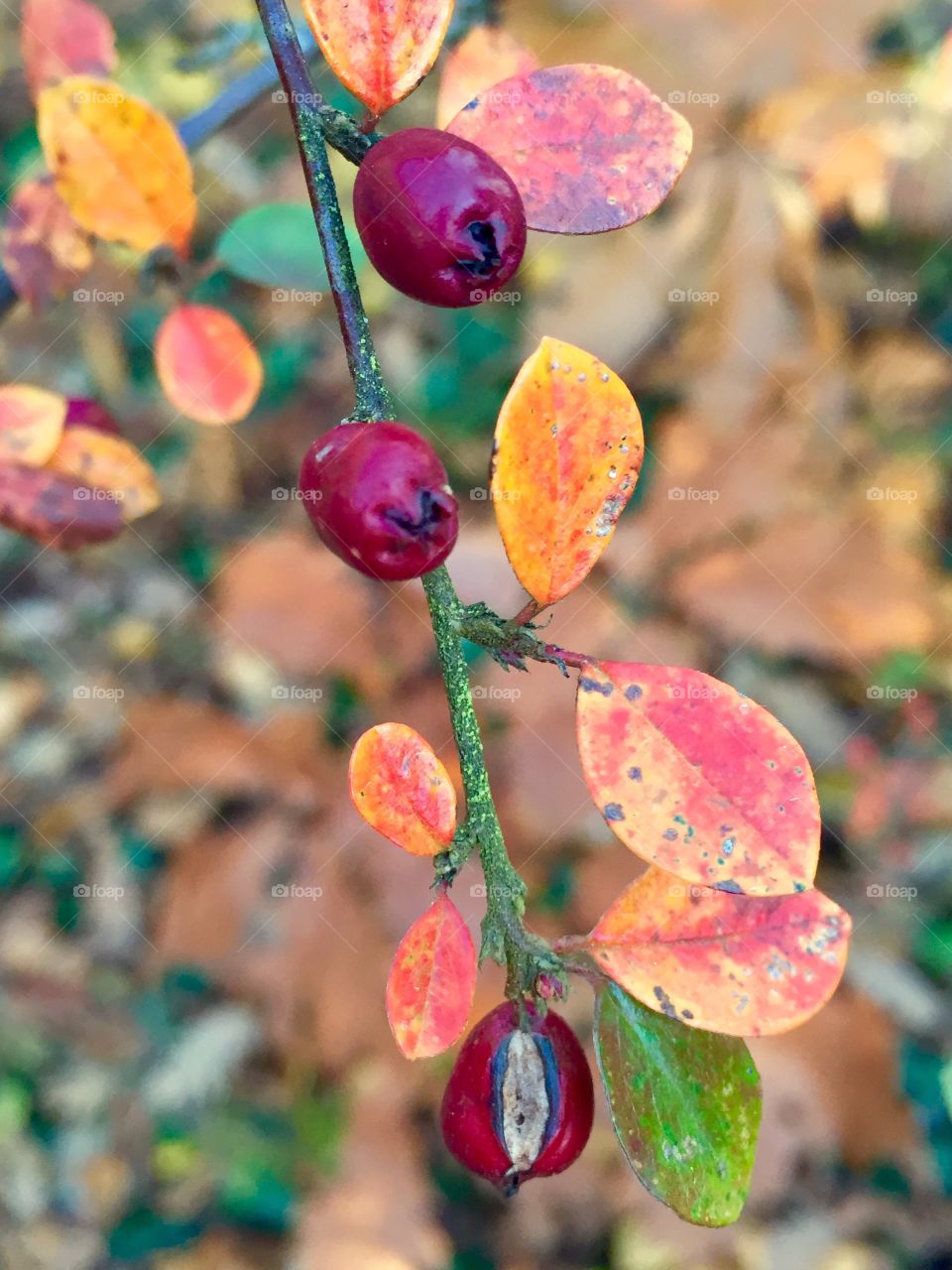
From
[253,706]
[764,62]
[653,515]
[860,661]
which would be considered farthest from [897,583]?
[253,706]

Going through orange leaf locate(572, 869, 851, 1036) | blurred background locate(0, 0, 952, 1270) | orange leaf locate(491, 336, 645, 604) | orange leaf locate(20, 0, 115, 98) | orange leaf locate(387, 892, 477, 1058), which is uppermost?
orange leaf locate(20, 0, 115, 98)

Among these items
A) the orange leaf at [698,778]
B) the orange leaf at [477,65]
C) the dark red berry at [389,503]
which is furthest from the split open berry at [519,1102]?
the orange leaf at [477,65]

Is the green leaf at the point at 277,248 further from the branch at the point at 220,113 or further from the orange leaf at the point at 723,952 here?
the orange leaf at the point at 723,952

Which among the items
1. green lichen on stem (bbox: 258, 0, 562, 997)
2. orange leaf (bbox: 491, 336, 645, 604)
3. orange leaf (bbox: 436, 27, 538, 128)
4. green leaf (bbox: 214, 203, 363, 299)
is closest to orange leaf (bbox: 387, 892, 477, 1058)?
green lichen on stem (bbox: 258, 0, 562, 997)

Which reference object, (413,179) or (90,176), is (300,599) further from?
(413,179)

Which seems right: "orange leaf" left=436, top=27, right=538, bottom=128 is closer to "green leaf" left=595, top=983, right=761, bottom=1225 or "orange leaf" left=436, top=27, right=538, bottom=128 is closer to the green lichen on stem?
the green lichen on stem

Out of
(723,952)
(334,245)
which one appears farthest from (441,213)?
(723,952)

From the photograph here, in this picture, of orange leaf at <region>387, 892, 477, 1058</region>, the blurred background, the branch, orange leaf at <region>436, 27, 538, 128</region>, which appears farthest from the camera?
the blurred background
